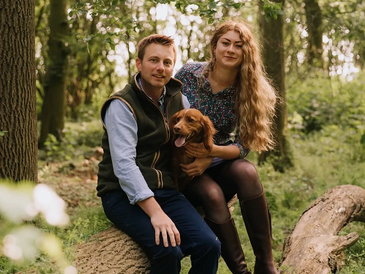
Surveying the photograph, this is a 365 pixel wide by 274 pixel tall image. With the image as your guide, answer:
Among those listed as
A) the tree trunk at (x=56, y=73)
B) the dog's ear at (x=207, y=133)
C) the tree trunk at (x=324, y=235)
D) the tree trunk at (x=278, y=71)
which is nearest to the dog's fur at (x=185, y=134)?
the dog's ear at (x=207, y=133)

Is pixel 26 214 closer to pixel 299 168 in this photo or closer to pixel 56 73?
pixel 299 168

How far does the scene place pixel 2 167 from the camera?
362 cm

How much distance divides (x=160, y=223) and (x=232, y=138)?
1.22 m

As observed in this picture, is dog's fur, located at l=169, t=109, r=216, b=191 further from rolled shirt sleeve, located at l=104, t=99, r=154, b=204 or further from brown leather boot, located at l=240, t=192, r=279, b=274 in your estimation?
brown leather boot, located at l=240, t=192, r=279, b=274

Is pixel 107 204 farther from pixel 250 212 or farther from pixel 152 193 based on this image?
pixel 250 212

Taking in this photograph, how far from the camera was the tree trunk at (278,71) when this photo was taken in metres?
6.74

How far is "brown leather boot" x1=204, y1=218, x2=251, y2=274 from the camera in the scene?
3.04 metres

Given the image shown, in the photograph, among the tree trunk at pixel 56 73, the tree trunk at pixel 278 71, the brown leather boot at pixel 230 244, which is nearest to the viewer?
the brown leather boot at pixel 230 244

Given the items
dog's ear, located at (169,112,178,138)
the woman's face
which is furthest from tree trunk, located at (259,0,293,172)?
dog's ear, located at (169,112,178,138)

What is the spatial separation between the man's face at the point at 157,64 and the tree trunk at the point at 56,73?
5738 millimetres

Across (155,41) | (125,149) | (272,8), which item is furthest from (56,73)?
(125,149)

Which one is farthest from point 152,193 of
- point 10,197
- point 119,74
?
point 119,74

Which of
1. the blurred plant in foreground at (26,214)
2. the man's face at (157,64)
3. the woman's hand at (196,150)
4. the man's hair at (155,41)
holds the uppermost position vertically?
the man's hair at (155,41)

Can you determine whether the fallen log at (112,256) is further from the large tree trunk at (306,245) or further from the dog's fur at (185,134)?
the dog's fur at (185,134)
